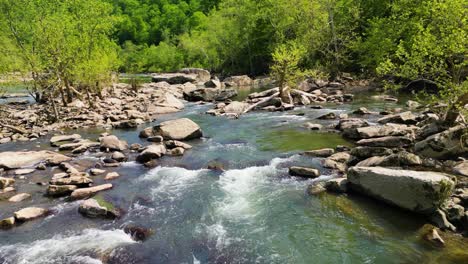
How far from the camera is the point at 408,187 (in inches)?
436

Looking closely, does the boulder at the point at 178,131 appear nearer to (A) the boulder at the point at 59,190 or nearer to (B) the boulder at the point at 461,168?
(A) the boulder at the point at 59,190

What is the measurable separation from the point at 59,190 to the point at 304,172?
10.0 metres

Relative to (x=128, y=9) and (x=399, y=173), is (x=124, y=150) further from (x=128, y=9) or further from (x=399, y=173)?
(x=128, y=9)

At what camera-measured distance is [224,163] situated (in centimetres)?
1761

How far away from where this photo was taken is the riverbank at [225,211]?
9.88 m

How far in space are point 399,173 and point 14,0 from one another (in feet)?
112

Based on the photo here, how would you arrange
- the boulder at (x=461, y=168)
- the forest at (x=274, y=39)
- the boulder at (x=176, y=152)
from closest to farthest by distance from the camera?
the boulder at (x=461, y=168) → the forest at (x=274, y=39) → the boulder at (x=176, y=152)

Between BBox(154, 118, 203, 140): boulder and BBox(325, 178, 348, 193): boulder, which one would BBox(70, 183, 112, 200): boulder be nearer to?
BBox(154, 118, 203, 140): boulder

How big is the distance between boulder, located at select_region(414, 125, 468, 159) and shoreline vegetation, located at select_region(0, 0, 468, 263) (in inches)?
1.8

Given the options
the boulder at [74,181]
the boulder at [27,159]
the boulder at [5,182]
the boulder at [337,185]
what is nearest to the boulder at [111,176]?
the boulder at [74,181]

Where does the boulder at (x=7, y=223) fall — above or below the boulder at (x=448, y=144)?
below

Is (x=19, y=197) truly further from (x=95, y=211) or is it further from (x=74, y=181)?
(x=95, y=211)

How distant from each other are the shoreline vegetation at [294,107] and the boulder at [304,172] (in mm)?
44

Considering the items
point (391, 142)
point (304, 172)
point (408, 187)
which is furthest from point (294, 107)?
point (408, 187)
